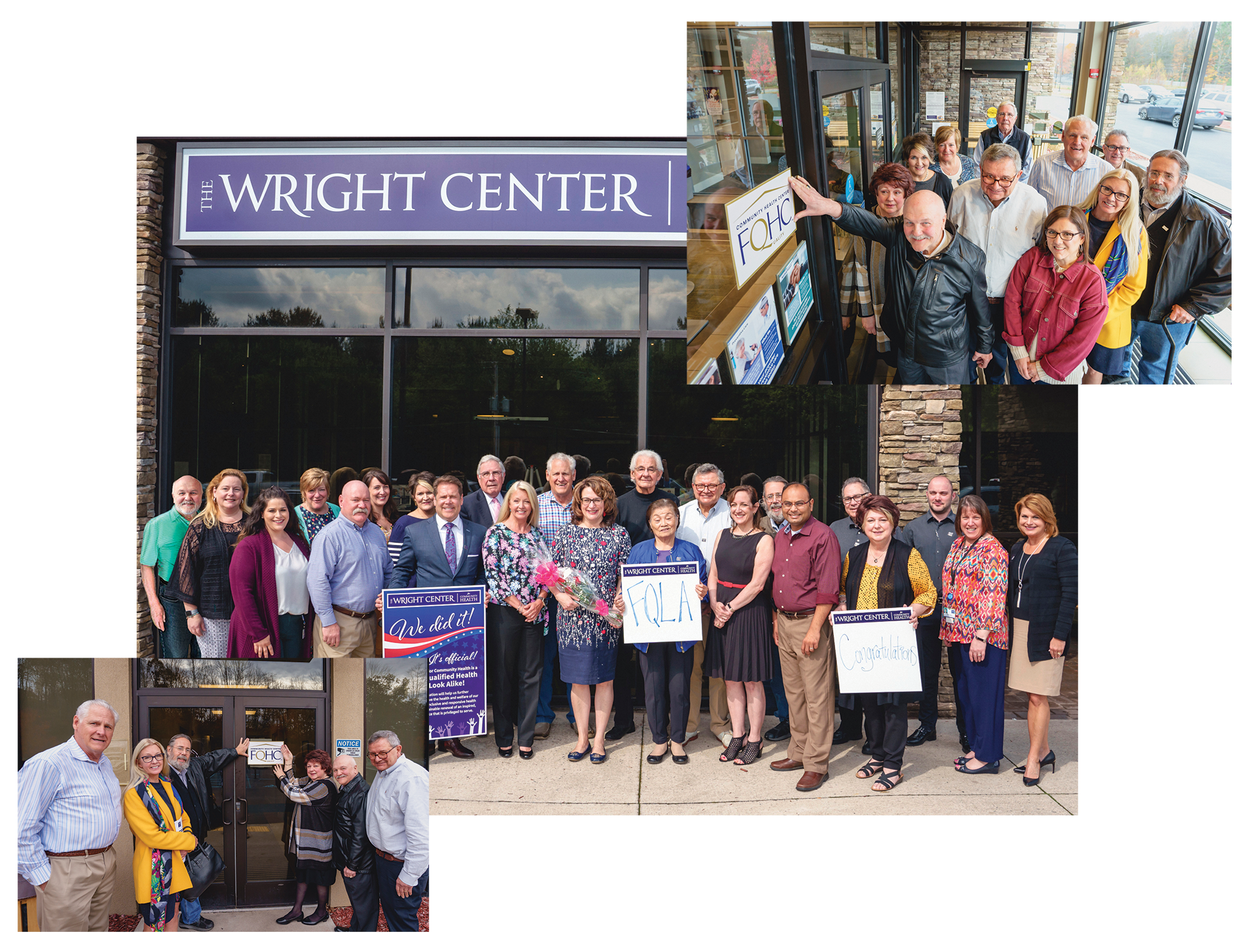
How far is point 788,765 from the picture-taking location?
5453 millimetres

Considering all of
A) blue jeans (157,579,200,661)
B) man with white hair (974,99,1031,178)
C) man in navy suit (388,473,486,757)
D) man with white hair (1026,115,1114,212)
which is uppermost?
man with white hair (974,99,1031,178)

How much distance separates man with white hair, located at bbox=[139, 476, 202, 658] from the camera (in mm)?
6086

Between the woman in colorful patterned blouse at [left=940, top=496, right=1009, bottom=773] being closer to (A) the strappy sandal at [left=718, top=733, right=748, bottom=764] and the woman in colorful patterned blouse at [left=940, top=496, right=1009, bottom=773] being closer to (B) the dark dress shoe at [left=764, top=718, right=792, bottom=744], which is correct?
(B) the dark dress shoe at [left=764, top=718, right=792, bottom=744]

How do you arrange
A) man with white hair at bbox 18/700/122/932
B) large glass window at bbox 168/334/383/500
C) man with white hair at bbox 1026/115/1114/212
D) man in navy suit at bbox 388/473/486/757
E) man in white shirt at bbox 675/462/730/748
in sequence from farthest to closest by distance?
large glass window at bbox 168/334/383/500, man in white shirt at bbox 675/462/730/748, man in navy suit at bbox 388/473/486/757, man with white hair at bbox 1026/115/1114/212, man with white hair at bbox 18/700/122/932

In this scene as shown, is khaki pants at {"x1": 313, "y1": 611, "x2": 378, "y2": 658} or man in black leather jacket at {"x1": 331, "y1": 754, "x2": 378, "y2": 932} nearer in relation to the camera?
man in black leather jacket at {"x1": 331, "y1": 754, "x2": 378, "y2": 932}

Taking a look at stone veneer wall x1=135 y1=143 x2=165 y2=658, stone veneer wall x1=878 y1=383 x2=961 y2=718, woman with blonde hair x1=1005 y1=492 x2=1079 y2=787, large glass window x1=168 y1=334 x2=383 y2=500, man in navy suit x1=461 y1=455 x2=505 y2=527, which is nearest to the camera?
woman with blonde hair x1=1005 y1=492 x2=1079 y2=787

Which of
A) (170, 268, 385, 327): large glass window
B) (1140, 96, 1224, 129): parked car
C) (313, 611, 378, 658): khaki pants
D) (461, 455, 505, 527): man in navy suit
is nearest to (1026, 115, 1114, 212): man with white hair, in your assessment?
(1140, 96, 1224, 129): parked car

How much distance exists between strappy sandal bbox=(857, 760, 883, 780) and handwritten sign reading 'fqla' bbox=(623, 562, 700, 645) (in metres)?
1.35

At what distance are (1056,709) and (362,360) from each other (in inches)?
247

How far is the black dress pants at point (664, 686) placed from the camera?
555 cm

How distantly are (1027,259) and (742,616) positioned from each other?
2941 mm

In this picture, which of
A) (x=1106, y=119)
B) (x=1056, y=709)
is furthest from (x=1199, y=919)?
(x=1106, y=119)

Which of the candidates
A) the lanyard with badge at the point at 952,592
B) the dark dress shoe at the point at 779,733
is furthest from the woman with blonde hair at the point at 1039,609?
the dark dress shoe at the point at 779,733

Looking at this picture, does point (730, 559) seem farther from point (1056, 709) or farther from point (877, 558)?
point (1056, 709)
